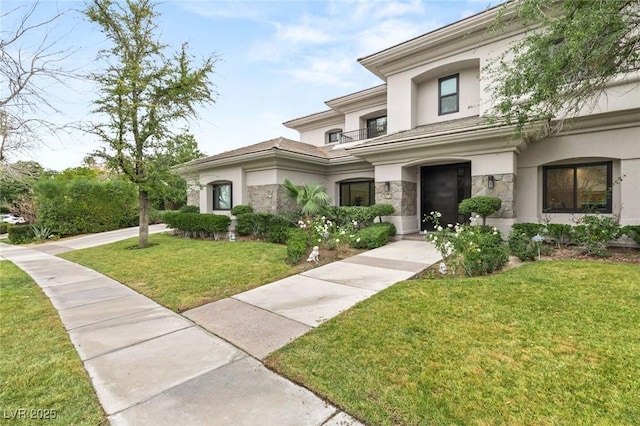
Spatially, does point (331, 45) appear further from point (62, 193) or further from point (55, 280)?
point (62, 193)

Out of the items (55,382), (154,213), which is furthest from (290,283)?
(154,213)

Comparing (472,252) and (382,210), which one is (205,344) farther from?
(382,210)

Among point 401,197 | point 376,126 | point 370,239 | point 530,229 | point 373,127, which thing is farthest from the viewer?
point 373,127

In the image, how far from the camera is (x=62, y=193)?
50.4ft

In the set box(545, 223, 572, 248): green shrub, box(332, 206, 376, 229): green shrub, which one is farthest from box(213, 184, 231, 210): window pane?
box(545, 223, 572, 248): green shrub

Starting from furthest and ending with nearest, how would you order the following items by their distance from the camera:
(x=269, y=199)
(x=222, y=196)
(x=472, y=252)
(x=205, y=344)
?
(x=222, y=196), (x=269, y=199), (x=472, y=252), (x=205, y=344)

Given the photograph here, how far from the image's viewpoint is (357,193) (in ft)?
46.0

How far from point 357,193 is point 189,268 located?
8.91 meters

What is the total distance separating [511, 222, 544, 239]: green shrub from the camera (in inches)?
330

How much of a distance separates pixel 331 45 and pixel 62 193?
52.2 feet

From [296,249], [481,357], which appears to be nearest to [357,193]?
[296,249]

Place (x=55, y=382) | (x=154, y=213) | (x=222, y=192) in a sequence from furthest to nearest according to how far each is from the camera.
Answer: (x=154, y=213)
(x=222, y=192)
(x=55, y=382)

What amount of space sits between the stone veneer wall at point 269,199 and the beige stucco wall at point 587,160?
866 centimetres

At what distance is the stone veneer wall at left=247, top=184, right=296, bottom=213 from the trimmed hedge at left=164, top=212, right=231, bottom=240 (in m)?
1.44
